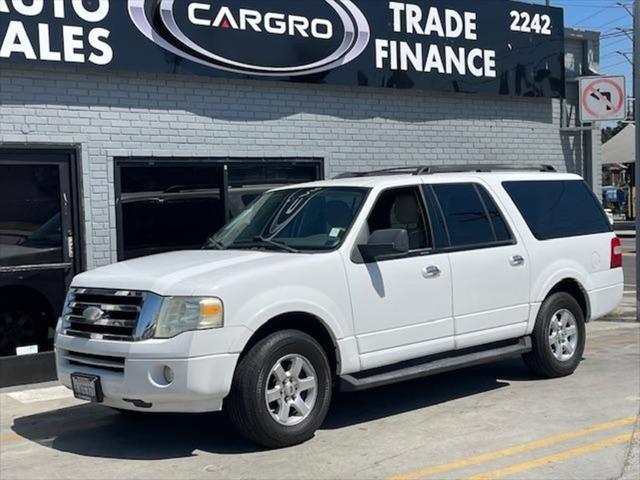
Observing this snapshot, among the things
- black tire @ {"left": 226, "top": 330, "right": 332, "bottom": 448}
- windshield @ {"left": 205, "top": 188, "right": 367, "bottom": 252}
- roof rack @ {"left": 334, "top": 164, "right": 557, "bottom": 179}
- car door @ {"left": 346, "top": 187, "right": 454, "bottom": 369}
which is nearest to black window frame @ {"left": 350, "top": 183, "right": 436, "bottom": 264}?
car door @ {"left": 346, "top": 187, "right": 454, "bottom": 369}

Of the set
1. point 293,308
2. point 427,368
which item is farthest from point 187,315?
point 427,368

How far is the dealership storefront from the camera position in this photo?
9039mm

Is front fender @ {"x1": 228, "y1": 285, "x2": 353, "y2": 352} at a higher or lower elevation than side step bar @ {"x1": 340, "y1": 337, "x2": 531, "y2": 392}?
higher

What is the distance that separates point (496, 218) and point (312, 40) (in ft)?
14.0

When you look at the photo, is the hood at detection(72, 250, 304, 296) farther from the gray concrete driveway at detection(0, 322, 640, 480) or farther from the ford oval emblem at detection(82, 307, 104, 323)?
the gray concrete driveway at detection(0, 322, 640, 480)

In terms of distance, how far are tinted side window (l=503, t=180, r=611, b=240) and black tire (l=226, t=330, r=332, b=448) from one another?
2.99 meters

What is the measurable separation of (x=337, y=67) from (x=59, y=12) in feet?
12.4

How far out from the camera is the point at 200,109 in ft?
33.9

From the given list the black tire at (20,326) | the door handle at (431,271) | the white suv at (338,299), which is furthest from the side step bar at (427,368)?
the black tire at (20,326)

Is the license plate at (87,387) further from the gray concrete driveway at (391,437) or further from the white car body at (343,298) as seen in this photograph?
the gray concrete driveway at (391,437)

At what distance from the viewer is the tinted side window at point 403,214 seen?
7105 mm

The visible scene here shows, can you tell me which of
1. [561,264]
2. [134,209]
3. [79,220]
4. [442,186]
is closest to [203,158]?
[134,209]

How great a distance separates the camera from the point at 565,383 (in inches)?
322

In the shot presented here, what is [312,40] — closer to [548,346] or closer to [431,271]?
[431,271]
